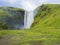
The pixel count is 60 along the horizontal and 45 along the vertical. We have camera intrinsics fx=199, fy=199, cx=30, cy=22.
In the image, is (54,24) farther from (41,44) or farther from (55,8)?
(41,44)

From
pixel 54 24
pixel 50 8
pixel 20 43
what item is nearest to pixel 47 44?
pixel 20 43

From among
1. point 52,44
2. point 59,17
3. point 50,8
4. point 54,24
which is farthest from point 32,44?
point 50,8

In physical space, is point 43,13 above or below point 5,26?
above

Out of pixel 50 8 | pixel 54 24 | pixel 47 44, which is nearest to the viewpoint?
pixel 47 44

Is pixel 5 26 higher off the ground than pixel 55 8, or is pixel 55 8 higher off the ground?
pixel 55 8

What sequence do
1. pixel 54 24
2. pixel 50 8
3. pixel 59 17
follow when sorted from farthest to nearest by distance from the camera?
pixel 50 8, pixel 59 17, pixel 54 24

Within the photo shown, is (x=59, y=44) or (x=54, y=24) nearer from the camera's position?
(x=59, y=44)

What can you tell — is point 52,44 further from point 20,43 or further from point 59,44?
point 20,43

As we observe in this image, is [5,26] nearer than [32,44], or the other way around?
[32,44]

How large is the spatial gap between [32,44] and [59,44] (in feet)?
26.0

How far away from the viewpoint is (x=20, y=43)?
2365 inches

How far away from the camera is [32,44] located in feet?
192

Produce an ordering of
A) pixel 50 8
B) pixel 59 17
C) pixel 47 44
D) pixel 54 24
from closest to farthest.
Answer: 1. pixel 47 44
2. pixel 54 24
3. pixel 59 17
4. pixel 50 8

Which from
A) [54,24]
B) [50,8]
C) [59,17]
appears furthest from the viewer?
[50,8]
